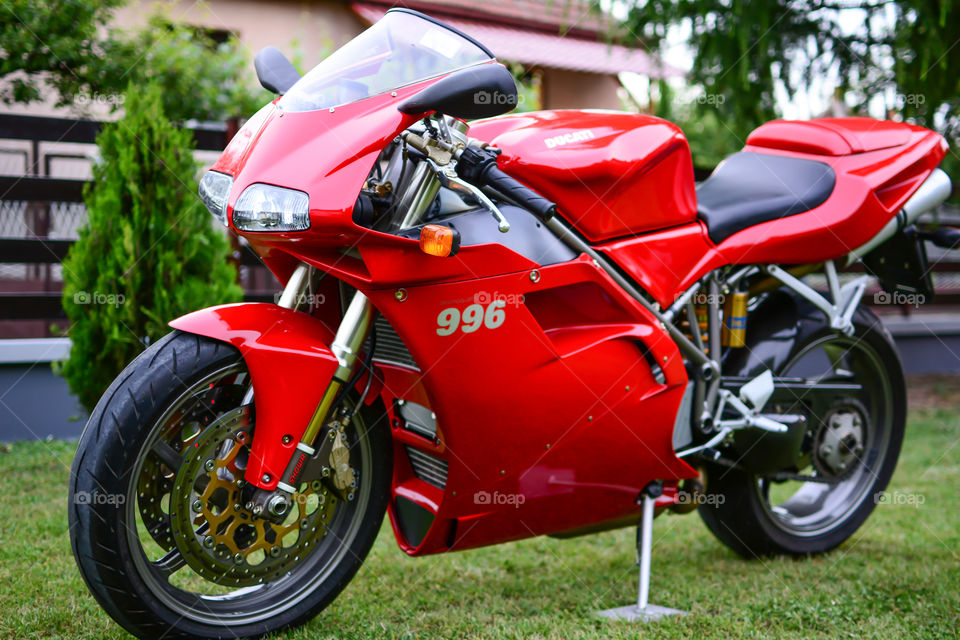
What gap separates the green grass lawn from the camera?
251 centimetres

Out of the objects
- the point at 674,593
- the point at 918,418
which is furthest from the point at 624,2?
the point at 674,593

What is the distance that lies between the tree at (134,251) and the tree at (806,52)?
13.0ft

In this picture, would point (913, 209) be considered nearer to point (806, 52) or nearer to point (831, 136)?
point (831, 136)

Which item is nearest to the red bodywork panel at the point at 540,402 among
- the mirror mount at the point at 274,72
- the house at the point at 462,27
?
the mirror mount at the point at 274,72

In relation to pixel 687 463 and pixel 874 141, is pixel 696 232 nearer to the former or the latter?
pixel 687 463

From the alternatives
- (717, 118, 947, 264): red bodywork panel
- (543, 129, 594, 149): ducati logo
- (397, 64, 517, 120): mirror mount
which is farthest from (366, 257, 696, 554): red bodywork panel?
(717, 118, 947, 264): red bodywork panel

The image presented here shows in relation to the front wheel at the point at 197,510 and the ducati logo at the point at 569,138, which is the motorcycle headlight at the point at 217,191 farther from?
the ducati logo at the point at 569,138

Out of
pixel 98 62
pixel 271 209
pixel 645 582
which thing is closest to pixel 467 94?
pixel 271 209

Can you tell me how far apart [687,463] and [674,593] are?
444 mm

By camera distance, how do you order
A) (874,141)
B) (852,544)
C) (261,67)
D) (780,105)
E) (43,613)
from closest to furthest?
(43,613) < (261,67) < (874,141) < (852,544) < (780,105)

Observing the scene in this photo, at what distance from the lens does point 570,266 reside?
247 cm

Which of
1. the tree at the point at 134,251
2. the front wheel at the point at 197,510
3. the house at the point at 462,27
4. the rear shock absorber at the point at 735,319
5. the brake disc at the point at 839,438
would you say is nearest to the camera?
the front wheel at the point at 197,510

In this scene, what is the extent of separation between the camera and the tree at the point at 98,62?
5.45 metres

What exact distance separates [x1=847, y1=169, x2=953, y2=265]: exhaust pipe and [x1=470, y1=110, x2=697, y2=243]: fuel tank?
3.00 feet
